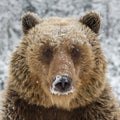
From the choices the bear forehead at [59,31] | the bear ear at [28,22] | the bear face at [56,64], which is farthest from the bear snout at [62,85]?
the bear ear at [28,22]

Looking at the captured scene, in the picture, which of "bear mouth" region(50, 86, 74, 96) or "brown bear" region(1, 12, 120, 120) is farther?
"brown bear" region(1, 12, 120, 120)

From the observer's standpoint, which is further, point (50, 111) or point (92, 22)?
point (92, 22)

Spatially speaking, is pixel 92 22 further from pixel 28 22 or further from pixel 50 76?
pixel 50 76

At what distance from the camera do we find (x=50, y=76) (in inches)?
214

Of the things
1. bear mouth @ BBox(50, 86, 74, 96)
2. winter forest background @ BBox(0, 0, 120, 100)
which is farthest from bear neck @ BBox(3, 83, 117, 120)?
winter forest background @ BBox(0, 0, 120, 100)

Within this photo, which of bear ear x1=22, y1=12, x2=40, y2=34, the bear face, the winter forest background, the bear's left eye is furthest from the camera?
the winter forest background

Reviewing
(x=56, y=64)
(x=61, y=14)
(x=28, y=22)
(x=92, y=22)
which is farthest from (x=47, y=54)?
(x=61, y=14)

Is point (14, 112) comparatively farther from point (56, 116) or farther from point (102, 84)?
point (102, 84)

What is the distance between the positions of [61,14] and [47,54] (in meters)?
17.0

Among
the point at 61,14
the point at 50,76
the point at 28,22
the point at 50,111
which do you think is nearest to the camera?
the point at 50,76

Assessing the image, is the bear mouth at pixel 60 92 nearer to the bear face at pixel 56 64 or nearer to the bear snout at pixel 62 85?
the bear snout at pixel 62 85

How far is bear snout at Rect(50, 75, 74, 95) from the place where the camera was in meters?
5.18

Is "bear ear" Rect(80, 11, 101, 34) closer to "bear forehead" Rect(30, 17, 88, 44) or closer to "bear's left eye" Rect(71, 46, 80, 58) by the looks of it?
"bear forehead" Rect(30, 17, 88, 44)

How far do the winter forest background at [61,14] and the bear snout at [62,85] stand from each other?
46.7 feet
